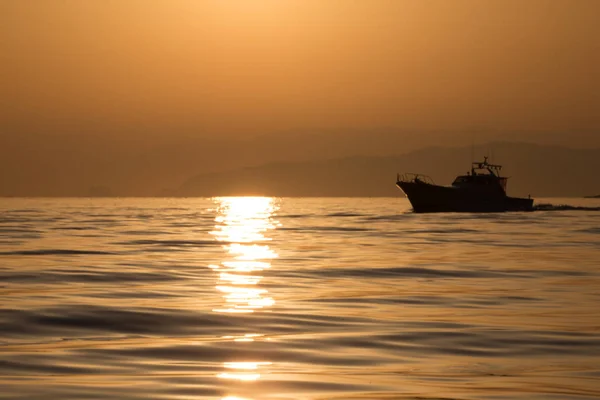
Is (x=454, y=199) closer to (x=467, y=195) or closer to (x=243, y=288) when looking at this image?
(x=467, y=195)

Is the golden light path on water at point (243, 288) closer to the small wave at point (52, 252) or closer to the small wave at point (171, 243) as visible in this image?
the small wave at point (171, 243)

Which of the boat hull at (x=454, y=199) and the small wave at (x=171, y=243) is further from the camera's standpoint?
the boat hull at (x=454, y=199)

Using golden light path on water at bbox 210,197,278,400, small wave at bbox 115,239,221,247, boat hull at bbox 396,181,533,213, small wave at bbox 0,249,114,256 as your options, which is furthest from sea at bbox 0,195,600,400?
boat hull at bbox 396,181,533,213

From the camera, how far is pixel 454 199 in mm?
108000

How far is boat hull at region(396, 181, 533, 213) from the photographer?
10694cm

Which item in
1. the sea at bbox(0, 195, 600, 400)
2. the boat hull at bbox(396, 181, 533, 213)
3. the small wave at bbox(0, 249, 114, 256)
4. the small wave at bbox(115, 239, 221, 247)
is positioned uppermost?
the boat hull at bbox(396, 181, 533, 213)

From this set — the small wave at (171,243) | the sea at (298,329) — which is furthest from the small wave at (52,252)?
the small wave at (171,243)

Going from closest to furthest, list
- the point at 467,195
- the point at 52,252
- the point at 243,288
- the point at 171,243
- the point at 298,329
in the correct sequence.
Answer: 1. the point at 298,329
2. the point at 243,288
3. the point at 52,252
4. the point at 171,243
5. the point at 467,195

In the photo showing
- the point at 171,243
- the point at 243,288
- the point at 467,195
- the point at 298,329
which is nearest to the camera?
the point at 298,329

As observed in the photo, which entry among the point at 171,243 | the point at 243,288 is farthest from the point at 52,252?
the point at 243,288

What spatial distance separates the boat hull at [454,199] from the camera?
106938 mm

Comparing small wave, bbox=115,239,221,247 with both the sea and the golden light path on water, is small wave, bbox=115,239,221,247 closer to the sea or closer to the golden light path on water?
the golden light path on water

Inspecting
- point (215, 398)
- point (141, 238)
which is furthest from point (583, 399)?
point (141, 238)

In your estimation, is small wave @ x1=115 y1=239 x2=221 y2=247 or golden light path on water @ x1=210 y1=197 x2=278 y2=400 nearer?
golden light path on water @ x1=210 y1=197 x2=278 y2=400
